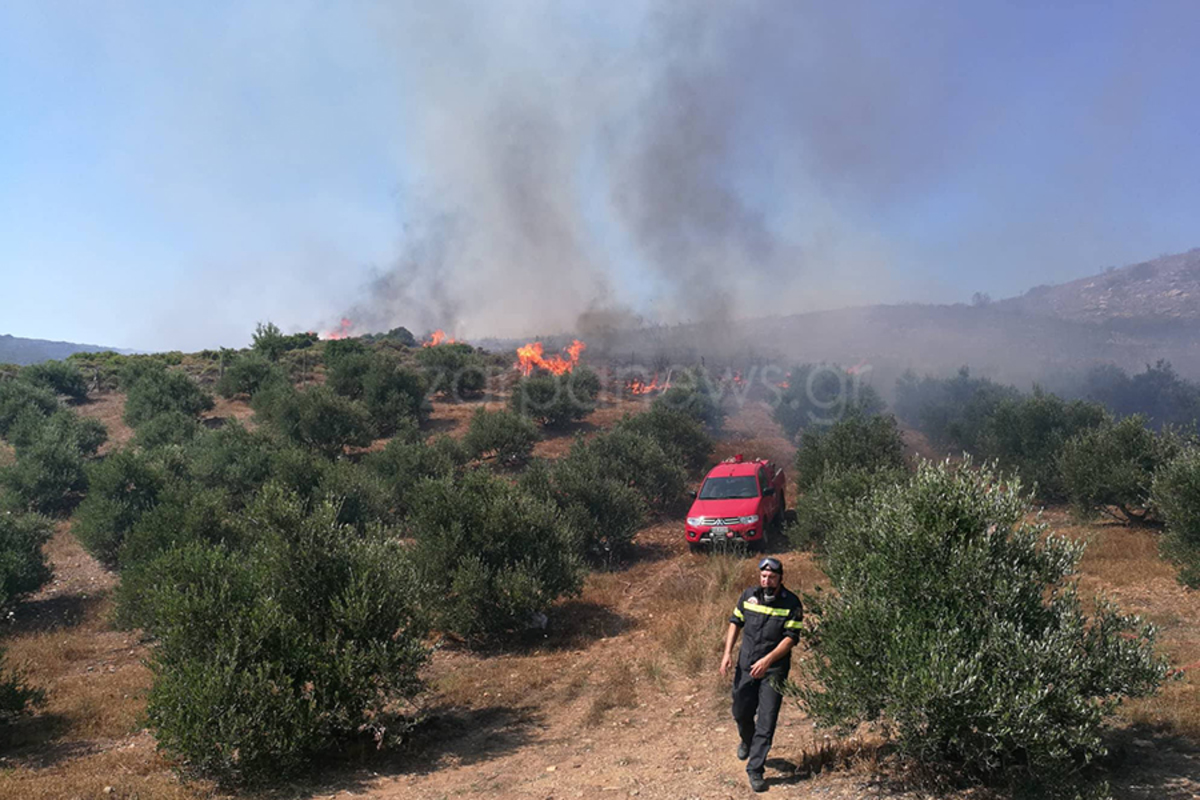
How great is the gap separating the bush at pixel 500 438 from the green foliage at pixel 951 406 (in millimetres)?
17536

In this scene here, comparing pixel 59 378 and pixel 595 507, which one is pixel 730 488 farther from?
pixel 59 378

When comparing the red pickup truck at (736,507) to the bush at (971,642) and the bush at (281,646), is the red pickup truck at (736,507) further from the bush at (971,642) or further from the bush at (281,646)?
the bush at (971,642)

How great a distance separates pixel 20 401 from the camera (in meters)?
28.7

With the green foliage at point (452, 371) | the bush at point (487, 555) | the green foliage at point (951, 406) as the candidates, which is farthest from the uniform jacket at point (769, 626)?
the green foliage at point (452, 371)

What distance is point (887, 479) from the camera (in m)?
14.6

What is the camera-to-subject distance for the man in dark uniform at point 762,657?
5.77 metres

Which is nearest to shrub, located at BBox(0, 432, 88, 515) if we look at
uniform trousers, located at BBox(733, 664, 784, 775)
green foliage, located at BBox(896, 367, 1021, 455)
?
uniform trousers, located at BBox(733, 664, 784, 775)

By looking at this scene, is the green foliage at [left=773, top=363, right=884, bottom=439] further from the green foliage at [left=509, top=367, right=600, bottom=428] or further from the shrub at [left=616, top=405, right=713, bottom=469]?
the green foliage at [left=509, top=367, right=600, bottom=428]

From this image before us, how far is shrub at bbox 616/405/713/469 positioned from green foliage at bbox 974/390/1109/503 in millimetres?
10453

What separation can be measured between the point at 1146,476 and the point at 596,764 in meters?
15.9

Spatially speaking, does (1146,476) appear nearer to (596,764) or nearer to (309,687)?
(596,764)

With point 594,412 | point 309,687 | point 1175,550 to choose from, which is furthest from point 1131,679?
point 594,412

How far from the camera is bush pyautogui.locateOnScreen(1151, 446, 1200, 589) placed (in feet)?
37.5

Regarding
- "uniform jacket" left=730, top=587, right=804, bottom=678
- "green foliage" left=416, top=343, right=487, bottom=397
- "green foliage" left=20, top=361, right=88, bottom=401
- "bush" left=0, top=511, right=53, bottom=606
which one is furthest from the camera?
"green foliage" left=416, top=343, right=487, bottom=397
